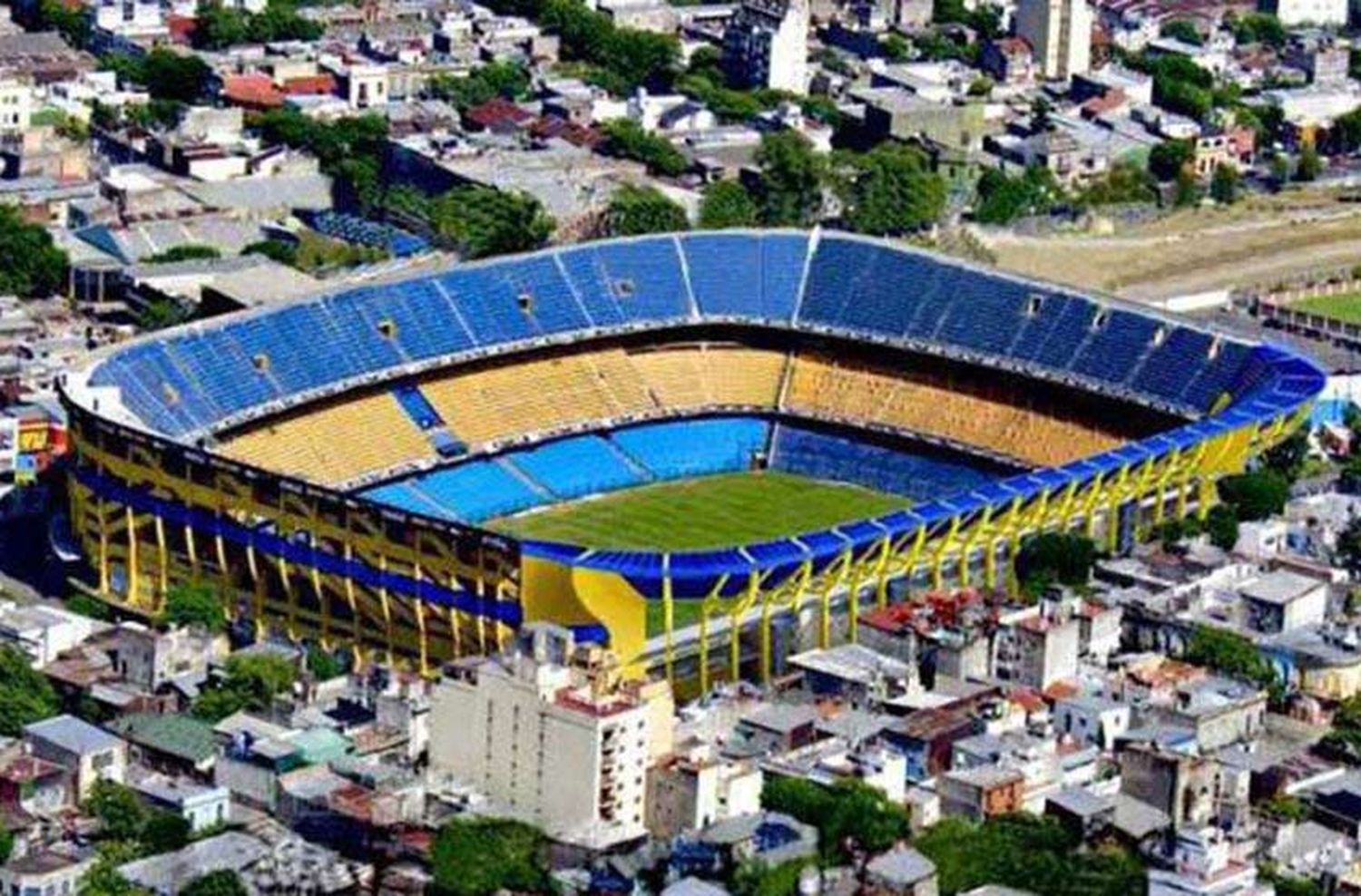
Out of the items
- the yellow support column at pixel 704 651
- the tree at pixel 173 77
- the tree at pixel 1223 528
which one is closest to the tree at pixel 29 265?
the tree at pixel 173 77

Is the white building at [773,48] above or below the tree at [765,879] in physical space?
below

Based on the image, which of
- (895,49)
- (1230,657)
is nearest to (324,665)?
(1230,657)

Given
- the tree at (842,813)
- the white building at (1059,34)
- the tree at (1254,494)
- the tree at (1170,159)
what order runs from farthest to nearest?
the white building at (1059,34) < the tree at (1170,159) < the tree at (1254,494) < the tree at (842,813)

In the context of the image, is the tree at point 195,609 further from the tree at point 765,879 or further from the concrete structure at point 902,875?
the concrete structure at point 902,875

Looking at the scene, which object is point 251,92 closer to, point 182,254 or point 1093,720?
point 182,254

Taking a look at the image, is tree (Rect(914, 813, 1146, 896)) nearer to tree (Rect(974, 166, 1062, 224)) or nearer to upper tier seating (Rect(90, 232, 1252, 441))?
upper tier seating (Rect(90, 232, 1252, 441))

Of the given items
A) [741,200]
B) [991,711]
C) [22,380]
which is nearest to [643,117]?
[741,200]
